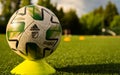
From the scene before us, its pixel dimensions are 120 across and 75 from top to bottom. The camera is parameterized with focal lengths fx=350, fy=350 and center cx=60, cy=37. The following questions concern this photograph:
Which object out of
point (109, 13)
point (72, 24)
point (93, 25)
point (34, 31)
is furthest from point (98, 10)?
point (34, 31)

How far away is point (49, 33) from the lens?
7.21m

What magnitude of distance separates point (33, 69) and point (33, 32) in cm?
93

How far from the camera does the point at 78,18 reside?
79.1 metres

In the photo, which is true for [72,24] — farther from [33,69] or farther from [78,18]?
[33,69]

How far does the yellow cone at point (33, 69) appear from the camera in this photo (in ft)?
24.3

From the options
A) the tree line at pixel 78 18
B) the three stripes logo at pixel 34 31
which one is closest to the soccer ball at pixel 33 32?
the three stripes logo at pixel 34 31

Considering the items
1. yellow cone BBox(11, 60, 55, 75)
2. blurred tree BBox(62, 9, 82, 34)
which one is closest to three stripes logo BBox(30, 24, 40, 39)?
yellow cone BBox(11, 60, 55, 75)

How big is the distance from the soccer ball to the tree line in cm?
4430

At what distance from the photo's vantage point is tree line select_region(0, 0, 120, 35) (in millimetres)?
60438

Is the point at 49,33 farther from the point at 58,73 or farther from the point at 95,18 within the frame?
the point at 95,18

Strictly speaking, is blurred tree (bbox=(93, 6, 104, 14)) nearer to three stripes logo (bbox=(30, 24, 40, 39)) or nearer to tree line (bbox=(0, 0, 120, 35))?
tree line (bbox=(0, 0, 120, 35))

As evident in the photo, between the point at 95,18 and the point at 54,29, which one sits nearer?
the point at 54,29

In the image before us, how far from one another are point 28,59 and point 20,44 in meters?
0.62

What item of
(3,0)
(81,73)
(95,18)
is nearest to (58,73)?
(81,73)
